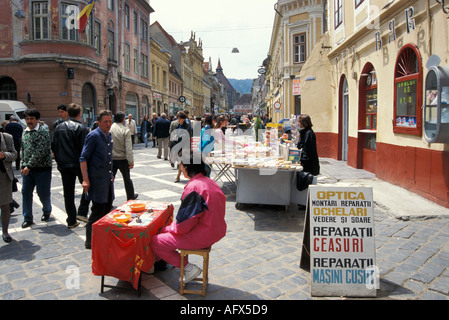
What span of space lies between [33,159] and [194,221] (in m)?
3.75

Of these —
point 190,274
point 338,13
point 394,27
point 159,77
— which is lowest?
point 190,274

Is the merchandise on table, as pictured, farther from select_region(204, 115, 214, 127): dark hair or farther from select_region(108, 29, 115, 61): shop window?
select_region(108, 29, 115, 61): shop window

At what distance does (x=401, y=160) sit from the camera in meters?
7.92

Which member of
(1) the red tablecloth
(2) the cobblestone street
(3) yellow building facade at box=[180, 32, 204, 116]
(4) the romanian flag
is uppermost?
(3) yellow building facade at box=[180, 32, 204, 116]

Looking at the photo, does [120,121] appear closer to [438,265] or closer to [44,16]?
[438,265]

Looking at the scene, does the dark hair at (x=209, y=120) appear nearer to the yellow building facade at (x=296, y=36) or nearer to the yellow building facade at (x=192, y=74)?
the yellow building facade at (x=296, y=36)

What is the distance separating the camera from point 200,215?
A: 133 inches

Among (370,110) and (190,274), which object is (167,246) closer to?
(190,274)

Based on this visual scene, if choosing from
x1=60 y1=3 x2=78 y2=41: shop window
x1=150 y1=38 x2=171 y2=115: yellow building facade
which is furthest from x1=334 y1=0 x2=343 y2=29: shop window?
x1=150 y1=38 x2=171 y2=115: yellow building facade

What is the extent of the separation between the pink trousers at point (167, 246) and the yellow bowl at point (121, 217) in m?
0.34

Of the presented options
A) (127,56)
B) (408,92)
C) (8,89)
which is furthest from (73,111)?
(127,56)

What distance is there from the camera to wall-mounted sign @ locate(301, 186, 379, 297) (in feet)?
11.6

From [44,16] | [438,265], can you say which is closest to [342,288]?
[438,265]

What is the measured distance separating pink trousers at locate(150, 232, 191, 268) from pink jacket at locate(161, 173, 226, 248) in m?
0.09
